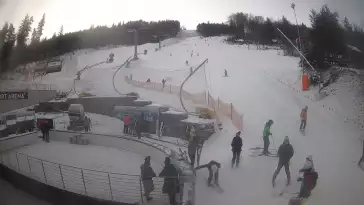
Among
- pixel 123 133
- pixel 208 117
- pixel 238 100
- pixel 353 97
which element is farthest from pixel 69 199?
pixel 353 97

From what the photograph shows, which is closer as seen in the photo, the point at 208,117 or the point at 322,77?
the point at 322,77

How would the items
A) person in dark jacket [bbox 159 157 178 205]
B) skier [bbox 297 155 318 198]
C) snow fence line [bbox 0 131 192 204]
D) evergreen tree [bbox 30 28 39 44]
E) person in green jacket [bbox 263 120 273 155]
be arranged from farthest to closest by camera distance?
evergreen tree [bbox 30 28 39 44] < snow fence line [bbox 0 131 192 204] < person in dark jacket [bbox 159 157 178 205] < person in green jacket [bbox 263 120 273 155] < skier [bbox 297 155 318 198]

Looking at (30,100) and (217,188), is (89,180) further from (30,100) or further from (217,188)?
(217,188)

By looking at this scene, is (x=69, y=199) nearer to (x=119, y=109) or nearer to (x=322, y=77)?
(x=119, y=109)

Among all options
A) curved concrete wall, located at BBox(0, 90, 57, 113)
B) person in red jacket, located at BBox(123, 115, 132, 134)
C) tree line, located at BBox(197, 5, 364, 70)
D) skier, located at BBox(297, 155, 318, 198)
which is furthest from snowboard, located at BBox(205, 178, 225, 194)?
curved concrete wall, located at BBox(0, 90, 57, 113)

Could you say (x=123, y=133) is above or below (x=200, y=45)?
below

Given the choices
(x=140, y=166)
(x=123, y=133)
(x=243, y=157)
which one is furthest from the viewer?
(x=123, y=133)

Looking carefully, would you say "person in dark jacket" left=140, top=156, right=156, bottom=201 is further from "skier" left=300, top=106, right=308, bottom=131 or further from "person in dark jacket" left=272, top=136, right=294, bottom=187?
"skier" left=300, top=106, right=308, bottom=131

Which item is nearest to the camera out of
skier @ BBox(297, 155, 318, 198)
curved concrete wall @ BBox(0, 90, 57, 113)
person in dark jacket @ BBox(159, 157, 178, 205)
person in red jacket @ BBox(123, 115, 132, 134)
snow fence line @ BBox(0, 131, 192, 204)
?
skier @ BBox(297, 155, 318, 198)

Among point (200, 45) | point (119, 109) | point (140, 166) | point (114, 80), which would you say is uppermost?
point (200, 45)
